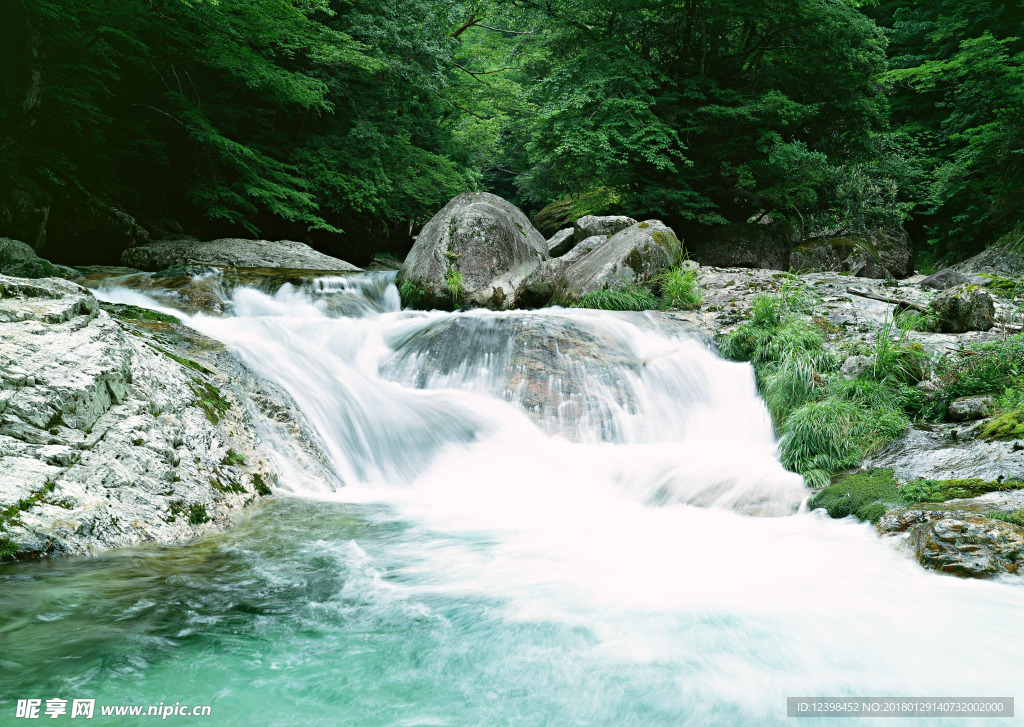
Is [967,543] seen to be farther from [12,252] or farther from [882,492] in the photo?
[12,252]

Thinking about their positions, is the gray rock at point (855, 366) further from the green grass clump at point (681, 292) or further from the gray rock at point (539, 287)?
the gray rock at point (539, 287)

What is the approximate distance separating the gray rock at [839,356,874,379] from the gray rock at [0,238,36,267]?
1005 cm

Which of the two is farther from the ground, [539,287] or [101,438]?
[539,287]

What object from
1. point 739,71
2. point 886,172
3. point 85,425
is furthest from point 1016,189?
point 85,425

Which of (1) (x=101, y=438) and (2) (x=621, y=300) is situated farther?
(2) (x=621, y=300)

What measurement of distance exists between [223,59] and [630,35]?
35.2ft

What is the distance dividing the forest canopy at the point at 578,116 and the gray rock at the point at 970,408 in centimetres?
998

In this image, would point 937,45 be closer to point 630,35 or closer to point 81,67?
point 630,35

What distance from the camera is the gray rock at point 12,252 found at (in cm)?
738

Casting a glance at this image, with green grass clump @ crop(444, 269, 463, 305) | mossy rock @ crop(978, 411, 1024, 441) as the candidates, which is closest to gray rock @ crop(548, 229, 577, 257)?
green grass clump @ crop(444, 269, 463, 305)

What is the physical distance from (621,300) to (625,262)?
91 centimetres

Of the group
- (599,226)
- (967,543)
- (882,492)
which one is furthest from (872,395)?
(599,226)

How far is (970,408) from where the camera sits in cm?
529

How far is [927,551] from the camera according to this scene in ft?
12.0
